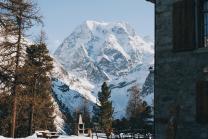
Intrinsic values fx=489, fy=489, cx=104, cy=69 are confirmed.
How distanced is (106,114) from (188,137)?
56537mm

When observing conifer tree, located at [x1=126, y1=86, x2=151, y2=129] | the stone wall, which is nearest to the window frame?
the stone wall

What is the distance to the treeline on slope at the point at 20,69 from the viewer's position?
1958 cm

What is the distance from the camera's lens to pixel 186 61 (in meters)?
20.1

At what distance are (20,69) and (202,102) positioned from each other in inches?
623

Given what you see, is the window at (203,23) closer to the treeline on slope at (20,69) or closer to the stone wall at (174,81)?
the stone wall at (174,81)

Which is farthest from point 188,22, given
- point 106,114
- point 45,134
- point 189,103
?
point 106,114

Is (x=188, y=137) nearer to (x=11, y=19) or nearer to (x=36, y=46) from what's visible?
(x=11, y=19)

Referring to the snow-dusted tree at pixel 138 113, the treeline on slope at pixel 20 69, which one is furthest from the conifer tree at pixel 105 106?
the treeline on slope at pixel 20 69

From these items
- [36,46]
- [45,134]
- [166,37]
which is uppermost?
[36,46]

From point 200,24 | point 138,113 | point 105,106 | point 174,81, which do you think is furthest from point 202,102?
point 105,106

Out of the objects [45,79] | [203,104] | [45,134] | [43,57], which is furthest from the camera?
[43,57]

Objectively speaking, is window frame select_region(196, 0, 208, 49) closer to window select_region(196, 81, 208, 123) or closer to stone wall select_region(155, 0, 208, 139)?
stone wall select_region(155, 0, 208, 139)

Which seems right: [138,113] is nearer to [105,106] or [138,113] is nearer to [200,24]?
[105,106]

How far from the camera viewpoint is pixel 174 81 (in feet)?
67.3
